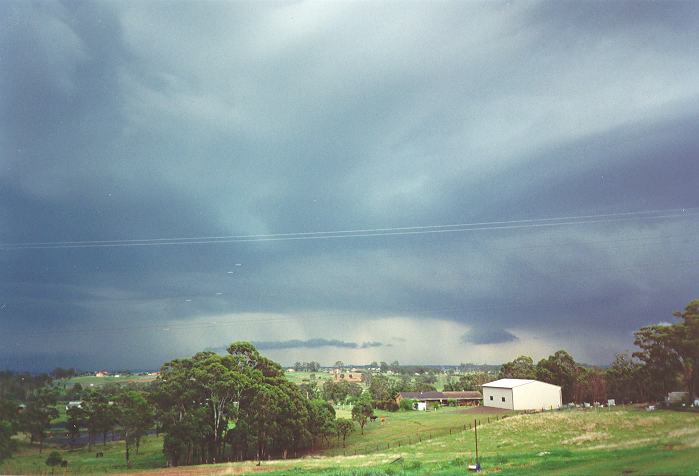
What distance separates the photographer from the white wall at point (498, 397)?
68.9 metres

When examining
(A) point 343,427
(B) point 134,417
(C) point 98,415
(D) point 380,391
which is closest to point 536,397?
(A) point 343,427

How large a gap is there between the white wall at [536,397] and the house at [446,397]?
30891 millimetres

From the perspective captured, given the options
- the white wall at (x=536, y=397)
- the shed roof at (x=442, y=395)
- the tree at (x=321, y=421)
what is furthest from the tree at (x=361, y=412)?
the shed roof at (x=442, y=395)

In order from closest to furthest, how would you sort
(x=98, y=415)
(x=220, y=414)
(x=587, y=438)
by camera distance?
(x=587, y=438) → (x=220, y=414) → (x=98, y=415)

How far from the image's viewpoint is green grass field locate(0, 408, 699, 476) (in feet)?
93.6

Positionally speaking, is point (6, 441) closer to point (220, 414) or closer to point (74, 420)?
point (74, 420)

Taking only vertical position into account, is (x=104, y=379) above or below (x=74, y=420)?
above

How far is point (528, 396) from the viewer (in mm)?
68312

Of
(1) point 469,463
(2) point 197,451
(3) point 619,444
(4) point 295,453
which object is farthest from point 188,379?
(3) point 619,444

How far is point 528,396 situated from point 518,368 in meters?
21.8

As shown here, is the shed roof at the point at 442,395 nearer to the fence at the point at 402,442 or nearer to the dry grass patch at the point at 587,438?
the fence at the point at 402,442

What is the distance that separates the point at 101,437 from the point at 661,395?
221ft

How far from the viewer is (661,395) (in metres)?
53.1

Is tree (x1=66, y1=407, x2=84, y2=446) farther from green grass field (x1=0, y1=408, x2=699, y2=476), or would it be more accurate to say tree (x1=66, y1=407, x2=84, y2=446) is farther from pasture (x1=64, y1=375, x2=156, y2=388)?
pasture (x1=64, y1=375, x2=156, y2=388)
